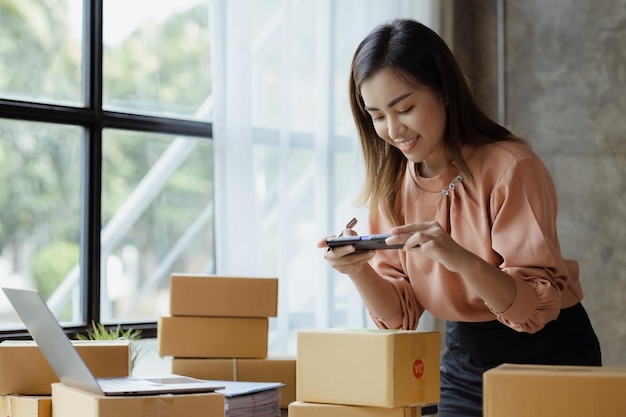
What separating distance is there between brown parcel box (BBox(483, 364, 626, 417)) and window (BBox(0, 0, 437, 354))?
1413mm

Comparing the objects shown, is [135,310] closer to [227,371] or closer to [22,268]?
[22,268]

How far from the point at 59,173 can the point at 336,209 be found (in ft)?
3.61

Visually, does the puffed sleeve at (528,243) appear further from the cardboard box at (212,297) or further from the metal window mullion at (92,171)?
the metal window mullion at (92,171)

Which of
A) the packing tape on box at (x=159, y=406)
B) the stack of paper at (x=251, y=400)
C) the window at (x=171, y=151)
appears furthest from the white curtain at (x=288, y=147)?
the packing tape on box at (x=159, y=406)

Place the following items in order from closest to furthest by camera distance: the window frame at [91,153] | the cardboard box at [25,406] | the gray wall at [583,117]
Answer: the cardboard box at [25,406] < the window frame at [91,153] < the gray wall at [583,117]

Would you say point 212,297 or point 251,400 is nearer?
point 251,400

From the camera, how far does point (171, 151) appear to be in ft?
10.4

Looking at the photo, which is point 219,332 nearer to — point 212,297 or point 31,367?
point 212,297

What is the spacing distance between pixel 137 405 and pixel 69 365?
0.49 feet

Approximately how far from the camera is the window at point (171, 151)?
2.83 m

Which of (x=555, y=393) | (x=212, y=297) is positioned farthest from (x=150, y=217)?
(x=555, y=393)

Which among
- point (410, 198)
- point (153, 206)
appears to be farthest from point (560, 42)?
point (410, 198)

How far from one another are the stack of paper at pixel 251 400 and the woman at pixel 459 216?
0.29m

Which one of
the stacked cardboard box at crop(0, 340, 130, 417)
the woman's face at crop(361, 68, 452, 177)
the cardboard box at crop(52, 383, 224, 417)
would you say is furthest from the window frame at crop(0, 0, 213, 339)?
the cardboard box at crop(52, 383, 224, 417)
